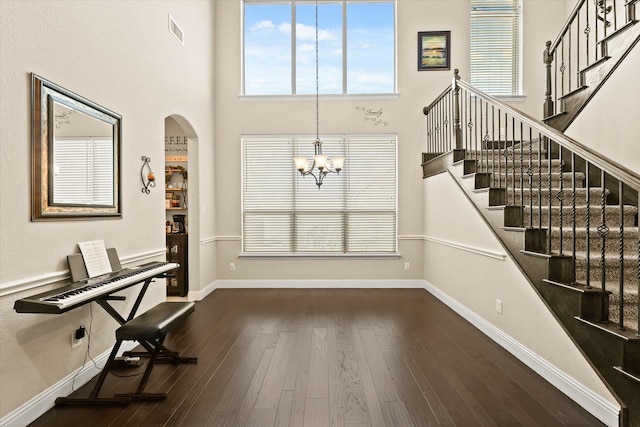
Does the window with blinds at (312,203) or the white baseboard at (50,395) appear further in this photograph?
the window with blinds at (312,203)

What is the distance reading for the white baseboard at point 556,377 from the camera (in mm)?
2217

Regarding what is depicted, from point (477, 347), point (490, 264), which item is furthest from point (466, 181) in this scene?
point (477, 347)

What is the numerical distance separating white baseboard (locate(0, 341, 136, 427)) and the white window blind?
50.5 inches

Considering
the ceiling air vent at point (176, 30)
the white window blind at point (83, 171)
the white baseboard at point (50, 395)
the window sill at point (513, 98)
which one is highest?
the ceiling air vent at point (176, 30)

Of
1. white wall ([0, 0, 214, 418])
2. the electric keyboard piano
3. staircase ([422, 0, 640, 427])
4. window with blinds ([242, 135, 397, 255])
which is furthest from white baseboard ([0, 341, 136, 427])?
staircase ([422, 0, 640, 427])

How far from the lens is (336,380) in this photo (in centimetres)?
278

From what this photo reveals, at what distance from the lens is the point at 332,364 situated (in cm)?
306

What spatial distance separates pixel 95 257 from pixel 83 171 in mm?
675

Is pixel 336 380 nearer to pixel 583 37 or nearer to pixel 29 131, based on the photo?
pixel 29 131

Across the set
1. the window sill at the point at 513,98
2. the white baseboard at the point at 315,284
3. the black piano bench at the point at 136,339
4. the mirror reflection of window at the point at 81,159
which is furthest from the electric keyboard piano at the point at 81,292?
the window sill at the point at 513,98

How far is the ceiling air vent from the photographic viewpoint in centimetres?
424

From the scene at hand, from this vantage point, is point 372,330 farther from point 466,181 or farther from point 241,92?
point 241,92

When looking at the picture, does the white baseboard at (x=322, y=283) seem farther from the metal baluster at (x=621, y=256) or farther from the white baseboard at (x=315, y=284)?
the metal baluster at (x=621, y=256)

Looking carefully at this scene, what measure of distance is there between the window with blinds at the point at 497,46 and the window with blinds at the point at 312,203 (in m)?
2.34
